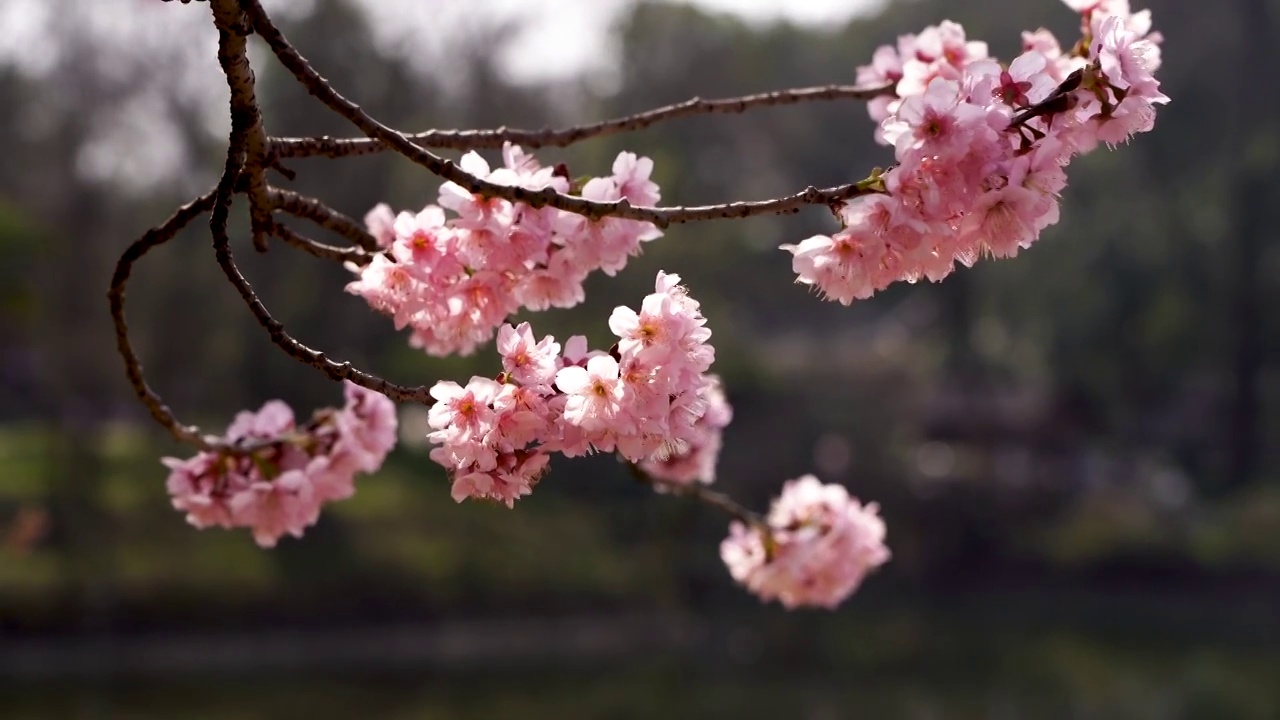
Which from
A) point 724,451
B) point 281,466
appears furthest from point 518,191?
point 724,451

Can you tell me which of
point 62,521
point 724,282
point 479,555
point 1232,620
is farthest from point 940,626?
point 62,521

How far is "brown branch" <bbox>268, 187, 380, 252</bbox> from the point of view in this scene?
1245mm

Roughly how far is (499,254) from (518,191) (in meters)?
0.19

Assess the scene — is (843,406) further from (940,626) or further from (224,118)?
(224,118)

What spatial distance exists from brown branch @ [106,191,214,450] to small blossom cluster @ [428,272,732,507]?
0.29 meters

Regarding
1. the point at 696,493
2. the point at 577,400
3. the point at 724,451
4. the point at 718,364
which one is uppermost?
the point at 718,364

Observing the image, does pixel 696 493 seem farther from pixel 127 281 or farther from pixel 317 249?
pixel 127 281

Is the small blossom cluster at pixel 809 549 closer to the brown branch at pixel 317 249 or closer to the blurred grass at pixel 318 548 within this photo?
the brown branch at pixel 317 249

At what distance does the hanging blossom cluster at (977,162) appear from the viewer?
1.00 m

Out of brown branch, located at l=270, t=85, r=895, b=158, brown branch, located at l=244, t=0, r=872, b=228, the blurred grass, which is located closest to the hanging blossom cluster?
brown branch, located at l=244, t=0, r=872, b=228

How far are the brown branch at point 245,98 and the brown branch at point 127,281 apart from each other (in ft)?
0.13

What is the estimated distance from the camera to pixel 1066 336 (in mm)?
15609

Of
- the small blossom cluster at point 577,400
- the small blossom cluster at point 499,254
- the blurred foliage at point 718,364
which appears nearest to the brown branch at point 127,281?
the small blossom cluster at point 499,254

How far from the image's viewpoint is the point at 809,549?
1809mm
